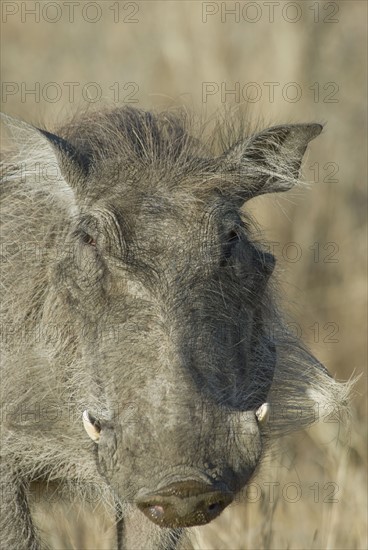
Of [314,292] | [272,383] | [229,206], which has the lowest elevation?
[314,292]

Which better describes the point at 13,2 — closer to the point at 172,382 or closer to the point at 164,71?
the point at 164,71

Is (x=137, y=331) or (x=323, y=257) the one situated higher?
(x=137, y=331)

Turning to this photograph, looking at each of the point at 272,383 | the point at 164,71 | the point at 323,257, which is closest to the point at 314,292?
the point at 323,257

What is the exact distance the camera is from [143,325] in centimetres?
327

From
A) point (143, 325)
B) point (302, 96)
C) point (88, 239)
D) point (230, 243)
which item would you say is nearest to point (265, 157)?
point (230, 243)

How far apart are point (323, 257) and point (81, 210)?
4.42 m

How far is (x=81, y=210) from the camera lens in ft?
12.1

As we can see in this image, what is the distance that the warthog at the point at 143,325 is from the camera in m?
3.00

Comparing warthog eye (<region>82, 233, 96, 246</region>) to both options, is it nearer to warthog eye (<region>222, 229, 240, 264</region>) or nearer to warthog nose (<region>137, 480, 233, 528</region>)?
warthog eye (<region>222, 229, 240, 264</region>)

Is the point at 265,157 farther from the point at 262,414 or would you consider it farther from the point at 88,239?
the point at 262,414

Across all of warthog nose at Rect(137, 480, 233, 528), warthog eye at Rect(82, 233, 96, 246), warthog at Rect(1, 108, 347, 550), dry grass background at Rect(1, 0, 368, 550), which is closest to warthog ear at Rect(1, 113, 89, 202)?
warthog at Rect(1, 108, 347, 550)

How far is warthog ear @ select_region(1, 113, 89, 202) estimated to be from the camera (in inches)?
145

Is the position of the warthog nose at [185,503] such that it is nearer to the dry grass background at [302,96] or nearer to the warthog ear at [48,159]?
the warthog ear at [48,159]

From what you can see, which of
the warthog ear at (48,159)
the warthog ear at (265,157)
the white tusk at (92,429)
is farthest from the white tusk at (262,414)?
the warthog ear at (48,159)
